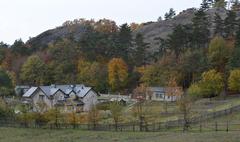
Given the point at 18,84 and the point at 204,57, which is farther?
the point at 18,84

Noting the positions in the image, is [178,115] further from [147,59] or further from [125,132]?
[147,59]

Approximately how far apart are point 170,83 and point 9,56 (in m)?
57.9

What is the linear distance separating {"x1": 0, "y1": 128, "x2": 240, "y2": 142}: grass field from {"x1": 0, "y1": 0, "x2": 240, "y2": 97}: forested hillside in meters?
33.9

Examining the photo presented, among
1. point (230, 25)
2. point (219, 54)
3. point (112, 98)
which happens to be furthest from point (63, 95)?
point (230, 25)

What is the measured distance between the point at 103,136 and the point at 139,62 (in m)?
58.8

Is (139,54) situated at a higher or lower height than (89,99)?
higher

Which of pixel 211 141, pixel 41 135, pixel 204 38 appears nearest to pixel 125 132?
pixel 41 135

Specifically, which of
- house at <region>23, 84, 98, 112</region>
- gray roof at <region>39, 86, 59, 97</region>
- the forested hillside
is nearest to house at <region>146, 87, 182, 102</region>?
the forested hillside

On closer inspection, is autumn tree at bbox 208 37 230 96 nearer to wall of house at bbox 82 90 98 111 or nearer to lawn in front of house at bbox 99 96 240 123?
lawn in front of house at bbox 99 96 240 123

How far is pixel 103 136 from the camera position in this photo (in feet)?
160

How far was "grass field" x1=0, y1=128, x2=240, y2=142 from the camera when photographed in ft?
134

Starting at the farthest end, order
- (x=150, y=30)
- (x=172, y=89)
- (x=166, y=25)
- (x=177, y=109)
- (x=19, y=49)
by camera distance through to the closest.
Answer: (x=166, y=25)
(x=150, y=30)
(x=19, y=49)
(x=172, y=89)
(x=177, y=109)

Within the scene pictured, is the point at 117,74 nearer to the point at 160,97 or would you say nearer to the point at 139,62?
the point at 139,62

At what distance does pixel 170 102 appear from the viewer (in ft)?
287
